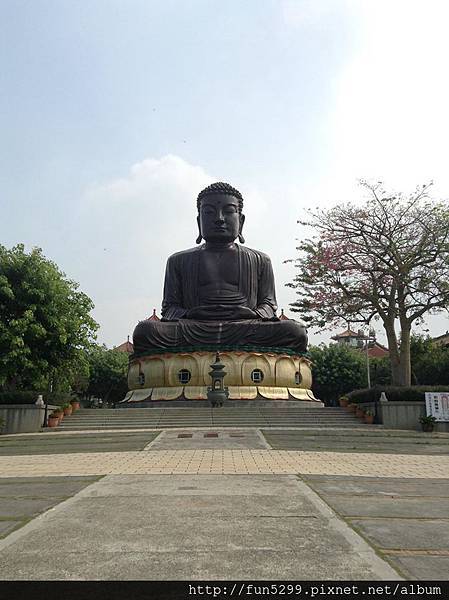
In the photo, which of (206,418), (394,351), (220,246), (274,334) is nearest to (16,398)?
(206,418)

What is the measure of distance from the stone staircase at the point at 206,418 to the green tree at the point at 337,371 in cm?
2601

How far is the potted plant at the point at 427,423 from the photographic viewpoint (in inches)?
683

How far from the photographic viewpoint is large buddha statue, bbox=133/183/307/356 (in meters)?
25.2

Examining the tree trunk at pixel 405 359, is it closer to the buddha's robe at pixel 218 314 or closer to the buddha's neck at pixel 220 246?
the buddha's robe at pixel 218 314

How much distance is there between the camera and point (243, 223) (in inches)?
1176

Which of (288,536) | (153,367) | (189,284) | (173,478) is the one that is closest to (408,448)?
(173,478)

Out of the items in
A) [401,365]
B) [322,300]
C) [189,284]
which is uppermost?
[189,284]

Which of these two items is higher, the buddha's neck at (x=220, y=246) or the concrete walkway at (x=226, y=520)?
the buddha's neck at (x=220, y=246)

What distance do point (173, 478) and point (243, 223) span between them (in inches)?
933

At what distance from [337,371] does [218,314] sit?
2196 cm

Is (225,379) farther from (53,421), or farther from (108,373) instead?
(108,373)

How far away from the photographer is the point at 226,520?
Result: 4.32 metres

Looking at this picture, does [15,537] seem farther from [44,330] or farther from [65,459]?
[44,330]

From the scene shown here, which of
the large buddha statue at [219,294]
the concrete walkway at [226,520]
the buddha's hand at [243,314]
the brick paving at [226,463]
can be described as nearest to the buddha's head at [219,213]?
the large buddha statue at [219,294]
